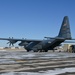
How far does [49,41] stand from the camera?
63844mm

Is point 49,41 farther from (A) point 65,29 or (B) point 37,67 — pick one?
(B) point 37,67

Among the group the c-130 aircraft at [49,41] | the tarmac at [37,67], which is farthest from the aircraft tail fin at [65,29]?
the tarmac at [37,67]

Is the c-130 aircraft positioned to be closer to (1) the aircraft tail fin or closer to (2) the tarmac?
(1) the aircraft tail fin

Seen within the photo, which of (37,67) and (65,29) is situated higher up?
(65,29)

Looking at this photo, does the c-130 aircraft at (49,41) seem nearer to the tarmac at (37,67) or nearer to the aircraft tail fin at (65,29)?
the aircraft tail fin at (65,29)

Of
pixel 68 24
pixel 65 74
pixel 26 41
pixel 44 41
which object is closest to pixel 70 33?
pixel 68 24

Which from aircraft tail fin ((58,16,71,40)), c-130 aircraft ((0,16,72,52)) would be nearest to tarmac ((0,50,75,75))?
c-130 aircraft ((0,16,72,52))

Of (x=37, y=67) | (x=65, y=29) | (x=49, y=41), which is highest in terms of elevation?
(x=65, y=29)

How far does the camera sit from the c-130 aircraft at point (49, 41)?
6206cm

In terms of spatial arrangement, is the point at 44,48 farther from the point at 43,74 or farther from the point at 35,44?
the point at 43,74

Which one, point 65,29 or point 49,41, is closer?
point 65,29

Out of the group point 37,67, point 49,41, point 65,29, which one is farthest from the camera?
point 49,41

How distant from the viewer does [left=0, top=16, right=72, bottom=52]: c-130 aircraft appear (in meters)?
62.1

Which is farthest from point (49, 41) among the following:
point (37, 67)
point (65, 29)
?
point (37, 67)
